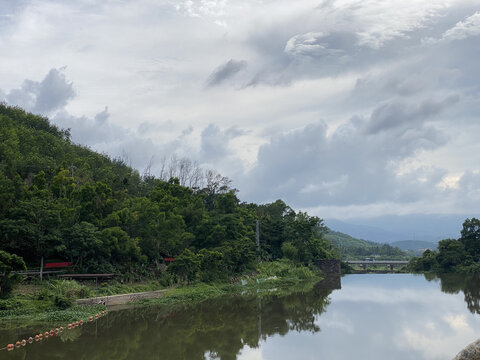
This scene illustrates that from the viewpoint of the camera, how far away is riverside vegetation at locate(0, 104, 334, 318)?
72.3ft

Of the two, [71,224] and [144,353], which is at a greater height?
[71,224]

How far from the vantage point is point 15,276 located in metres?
19.2

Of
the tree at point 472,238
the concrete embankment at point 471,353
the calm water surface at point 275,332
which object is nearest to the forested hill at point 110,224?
the calm water surface at point 275,332

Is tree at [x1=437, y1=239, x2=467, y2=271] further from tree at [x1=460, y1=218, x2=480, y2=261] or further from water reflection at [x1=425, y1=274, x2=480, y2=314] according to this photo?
water reflection at [x1=425, y1=274, x2=480, y2=314]

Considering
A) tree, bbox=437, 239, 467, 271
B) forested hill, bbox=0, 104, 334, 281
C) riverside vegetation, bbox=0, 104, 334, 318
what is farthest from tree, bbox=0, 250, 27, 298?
tree, bbox=437, 239, 467, 271

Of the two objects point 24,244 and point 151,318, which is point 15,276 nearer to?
point 24,244

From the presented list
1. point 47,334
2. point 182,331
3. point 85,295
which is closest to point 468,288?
point 182,331

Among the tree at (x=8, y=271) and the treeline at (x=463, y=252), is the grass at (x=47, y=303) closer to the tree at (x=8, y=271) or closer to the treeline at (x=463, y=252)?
the tree at (x=8, y=271)

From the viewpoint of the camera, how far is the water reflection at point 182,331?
14.6 meters

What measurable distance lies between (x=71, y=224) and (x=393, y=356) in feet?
61.5

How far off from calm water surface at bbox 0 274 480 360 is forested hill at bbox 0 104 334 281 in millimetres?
4557

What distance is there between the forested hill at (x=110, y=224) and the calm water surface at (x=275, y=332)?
4557mm

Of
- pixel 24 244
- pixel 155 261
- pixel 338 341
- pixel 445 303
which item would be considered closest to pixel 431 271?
pixel 445 303

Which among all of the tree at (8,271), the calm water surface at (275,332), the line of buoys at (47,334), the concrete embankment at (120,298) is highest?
the tree at (8,271)
